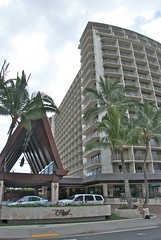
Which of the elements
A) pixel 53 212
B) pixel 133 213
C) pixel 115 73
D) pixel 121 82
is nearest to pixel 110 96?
pixel 133 213

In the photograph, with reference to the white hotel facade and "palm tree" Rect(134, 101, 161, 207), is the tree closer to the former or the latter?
"palm tree" Rect(134, 101, 161, 207)

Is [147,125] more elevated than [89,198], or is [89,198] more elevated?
[147,125]

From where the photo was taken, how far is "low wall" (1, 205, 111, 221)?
14.9 metres

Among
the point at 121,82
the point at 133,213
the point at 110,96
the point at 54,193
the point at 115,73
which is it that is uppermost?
the point at 115,73

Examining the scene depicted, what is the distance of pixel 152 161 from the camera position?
45.9 meters

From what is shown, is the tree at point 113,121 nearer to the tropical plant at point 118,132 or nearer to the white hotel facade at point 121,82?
the tropical plant at point 118,132

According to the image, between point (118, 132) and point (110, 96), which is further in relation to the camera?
point (110, 96)

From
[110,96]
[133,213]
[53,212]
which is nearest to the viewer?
[53,212]

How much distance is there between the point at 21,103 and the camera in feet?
77.3

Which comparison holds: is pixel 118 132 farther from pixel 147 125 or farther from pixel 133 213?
pixel 133 213

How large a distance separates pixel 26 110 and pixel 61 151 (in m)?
62.9

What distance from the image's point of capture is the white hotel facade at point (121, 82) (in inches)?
1745

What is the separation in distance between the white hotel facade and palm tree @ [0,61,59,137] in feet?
65.8

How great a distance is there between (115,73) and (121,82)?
2.63m
